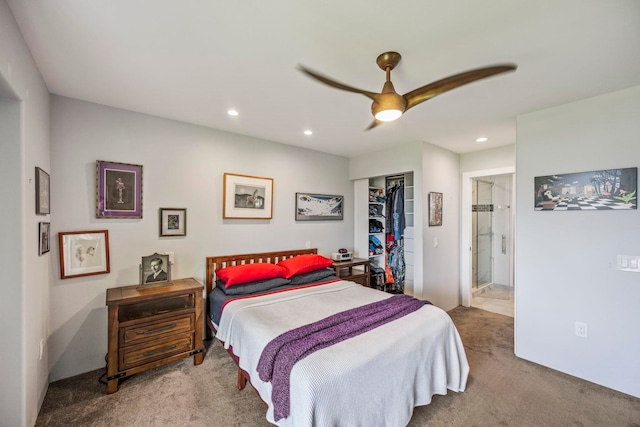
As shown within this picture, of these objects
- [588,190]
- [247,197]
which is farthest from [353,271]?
[588,190]

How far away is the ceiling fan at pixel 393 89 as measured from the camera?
4.93ft

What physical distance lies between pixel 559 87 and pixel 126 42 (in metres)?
3.25

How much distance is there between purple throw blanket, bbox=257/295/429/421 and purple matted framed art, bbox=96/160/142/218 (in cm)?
208

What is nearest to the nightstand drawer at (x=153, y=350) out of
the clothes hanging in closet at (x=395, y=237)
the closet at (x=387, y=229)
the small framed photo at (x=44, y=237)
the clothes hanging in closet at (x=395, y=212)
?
the small framed photo at (x=44, y=237)

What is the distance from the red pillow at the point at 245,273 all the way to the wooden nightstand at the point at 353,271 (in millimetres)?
1151

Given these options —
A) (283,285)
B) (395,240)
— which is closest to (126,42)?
(283,285)

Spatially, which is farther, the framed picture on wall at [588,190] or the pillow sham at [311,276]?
the pillow sham at [311,276]

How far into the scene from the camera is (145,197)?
285cm

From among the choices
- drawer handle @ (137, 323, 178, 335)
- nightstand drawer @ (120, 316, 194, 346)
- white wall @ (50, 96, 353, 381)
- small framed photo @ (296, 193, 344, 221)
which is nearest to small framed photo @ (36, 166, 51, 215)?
white wall @ (50, 96, 353, 381)

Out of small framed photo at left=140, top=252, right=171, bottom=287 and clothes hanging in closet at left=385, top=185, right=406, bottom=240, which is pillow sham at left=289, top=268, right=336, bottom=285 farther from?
clothes hanging in closet at left=385, top=185, right=406, bottom=240

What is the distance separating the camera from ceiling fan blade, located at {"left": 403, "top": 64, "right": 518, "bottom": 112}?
1441mm

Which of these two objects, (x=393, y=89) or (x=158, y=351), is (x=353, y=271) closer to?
(x=158, y=351)

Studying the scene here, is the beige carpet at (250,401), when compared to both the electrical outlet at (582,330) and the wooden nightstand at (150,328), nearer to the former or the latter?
the wooden nightstand at (150,328)

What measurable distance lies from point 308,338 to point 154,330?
5.15 ft
